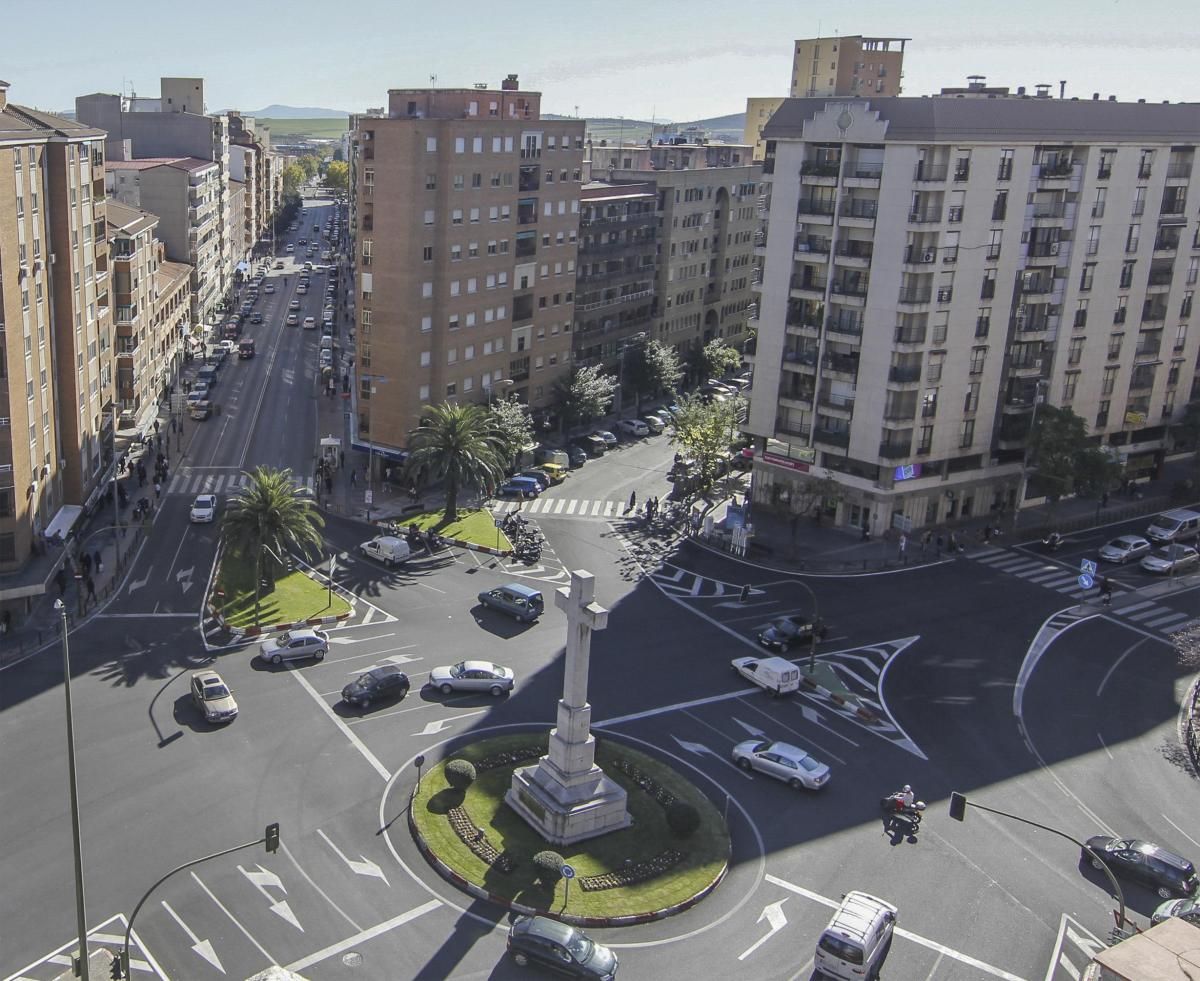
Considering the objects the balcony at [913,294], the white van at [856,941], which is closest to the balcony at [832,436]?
the balcony at [913,294]

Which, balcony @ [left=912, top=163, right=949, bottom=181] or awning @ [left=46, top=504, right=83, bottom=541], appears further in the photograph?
balcony @ [left=912, top=163, right=949, bottom=181]

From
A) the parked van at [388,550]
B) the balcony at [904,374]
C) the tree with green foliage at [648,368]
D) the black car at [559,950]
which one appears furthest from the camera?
the tree with green foliage at [648,368]

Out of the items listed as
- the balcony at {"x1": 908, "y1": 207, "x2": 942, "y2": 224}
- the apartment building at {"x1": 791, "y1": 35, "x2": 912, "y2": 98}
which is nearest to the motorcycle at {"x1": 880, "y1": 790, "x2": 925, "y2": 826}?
the balcony at {"x1": 908, "y1": 207, "x2": 942, "y2": 224}

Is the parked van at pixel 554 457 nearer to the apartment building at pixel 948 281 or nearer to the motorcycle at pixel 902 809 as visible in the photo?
the apartment building at pixel 948 281

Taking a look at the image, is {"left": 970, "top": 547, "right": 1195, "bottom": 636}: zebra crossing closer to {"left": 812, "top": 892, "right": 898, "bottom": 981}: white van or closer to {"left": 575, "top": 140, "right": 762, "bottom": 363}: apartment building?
{"left": 812, "top": 892, "right": 898, "bottom": 981}: white van

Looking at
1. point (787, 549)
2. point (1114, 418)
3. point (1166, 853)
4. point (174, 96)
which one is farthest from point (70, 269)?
point (174, 96)

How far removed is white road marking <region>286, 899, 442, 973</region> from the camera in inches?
1288

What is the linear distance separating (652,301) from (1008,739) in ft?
240

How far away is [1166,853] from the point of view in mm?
38781

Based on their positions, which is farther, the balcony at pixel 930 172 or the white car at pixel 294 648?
the balcony at pixel 930 172

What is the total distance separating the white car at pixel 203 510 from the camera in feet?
236

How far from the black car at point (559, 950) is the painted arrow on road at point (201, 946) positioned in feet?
28.1

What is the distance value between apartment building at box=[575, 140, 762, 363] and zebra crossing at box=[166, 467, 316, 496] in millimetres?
46465

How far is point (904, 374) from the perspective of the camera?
71.4 meters
